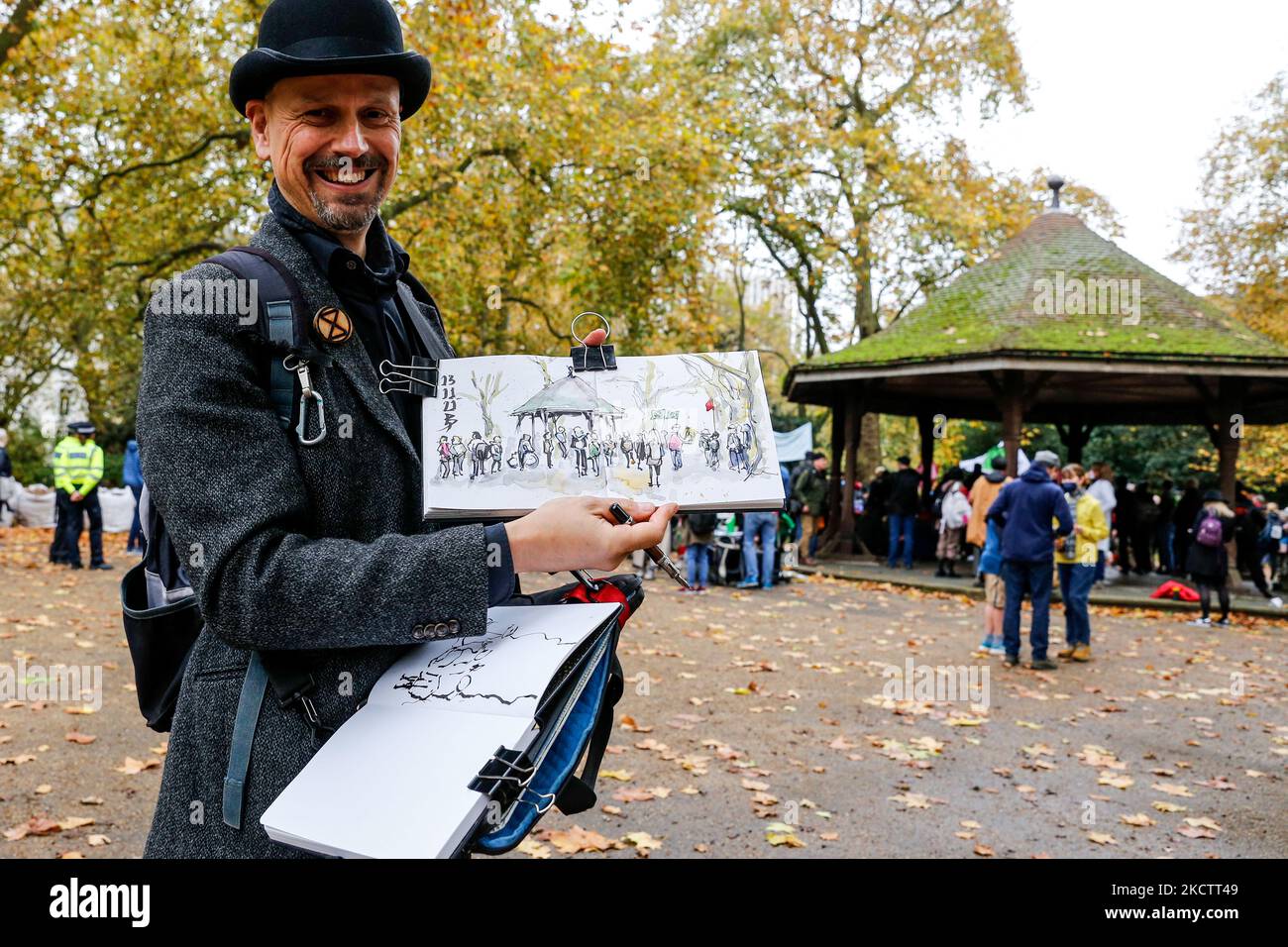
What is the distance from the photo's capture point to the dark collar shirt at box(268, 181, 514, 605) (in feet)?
5.65

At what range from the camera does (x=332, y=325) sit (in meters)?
1.60

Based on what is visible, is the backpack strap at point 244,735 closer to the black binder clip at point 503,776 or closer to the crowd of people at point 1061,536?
the black binder clip at point 503,776

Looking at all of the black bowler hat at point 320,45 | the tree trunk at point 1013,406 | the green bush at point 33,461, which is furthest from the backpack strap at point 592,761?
the green bush at point 33,461

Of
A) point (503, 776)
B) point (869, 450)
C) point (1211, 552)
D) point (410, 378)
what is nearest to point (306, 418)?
point (410, 378)

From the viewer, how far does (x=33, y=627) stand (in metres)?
10.7

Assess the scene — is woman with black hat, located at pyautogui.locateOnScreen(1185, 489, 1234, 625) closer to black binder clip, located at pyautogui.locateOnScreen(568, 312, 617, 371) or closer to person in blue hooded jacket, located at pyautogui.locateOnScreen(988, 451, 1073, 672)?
person in blue hooded jacket, located at pyautogui.locateOnScreen(988, 451, 1073, 672)

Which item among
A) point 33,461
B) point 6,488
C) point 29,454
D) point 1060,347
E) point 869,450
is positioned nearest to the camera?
point 1060,347

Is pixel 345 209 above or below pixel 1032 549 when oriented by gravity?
above

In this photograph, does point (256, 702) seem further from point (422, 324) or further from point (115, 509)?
point (115, 509)

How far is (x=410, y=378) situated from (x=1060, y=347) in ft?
55.0

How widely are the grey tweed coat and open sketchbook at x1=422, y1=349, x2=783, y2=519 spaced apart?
116mm

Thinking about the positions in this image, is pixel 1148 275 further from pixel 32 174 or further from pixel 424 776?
pixel 424 776

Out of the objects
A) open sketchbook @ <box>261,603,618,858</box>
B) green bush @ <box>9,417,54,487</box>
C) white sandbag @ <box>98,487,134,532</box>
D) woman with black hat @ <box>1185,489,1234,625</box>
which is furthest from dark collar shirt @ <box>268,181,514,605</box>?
green bush @ <box>9,417,54,487</box>

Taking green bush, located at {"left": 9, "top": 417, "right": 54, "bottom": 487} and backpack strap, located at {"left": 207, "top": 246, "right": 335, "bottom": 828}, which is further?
green bush, located at {"left": 9, "top": 417, "right": 54, "bottom": 487}
